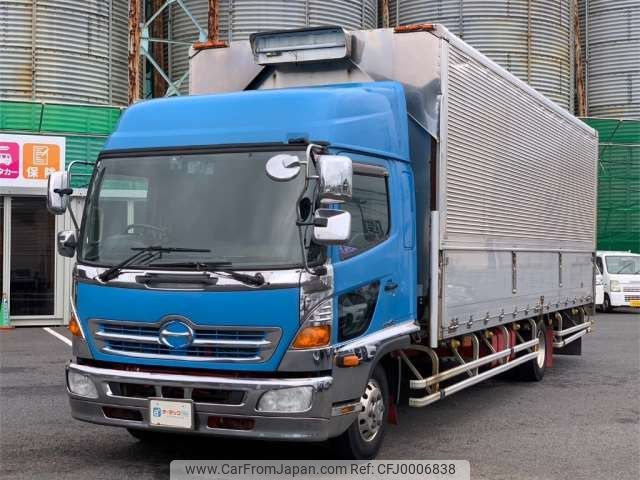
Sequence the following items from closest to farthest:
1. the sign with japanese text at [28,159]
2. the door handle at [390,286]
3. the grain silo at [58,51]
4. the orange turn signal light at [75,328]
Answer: the orange turn signal light at [75,328], the door handle at [390,286], the sign with japanese text at [28,159], the grain silo at [58,51]

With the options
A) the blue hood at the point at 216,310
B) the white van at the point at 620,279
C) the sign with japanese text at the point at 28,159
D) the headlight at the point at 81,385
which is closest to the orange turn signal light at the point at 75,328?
the headlight at the point at 81,385

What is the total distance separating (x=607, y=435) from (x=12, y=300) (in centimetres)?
1337

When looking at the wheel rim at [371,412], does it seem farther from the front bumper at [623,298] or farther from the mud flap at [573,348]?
the front bumper at [623,298]

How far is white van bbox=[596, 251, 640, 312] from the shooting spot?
23922mm

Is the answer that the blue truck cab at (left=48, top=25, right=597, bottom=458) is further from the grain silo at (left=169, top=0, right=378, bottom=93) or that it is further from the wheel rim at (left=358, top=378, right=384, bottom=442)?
the grain silo at (left=169, top=0, right=378, bottom=93)

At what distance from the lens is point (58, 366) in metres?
12.1

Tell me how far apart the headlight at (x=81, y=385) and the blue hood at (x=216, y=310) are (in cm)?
33

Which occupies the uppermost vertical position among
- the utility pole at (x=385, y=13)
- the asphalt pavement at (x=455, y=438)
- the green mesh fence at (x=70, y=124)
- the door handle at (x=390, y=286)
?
the utility pole at (x=385, y=13)

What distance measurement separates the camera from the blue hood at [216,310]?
229 inches

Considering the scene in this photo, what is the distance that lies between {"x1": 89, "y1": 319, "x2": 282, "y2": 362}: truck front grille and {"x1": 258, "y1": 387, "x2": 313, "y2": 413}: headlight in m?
0.25

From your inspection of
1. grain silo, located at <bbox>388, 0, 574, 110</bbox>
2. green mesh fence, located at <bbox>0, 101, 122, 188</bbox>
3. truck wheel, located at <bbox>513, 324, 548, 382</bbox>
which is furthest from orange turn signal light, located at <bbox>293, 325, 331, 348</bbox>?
grain silo, located at <bbox>388, 0, 574, 110</bbox>

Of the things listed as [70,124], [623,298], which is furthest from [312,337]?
[623,298]

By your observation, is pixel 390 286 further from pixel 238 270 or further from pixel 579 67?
pixel 579 67

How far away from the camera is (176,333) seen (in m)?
5.97
